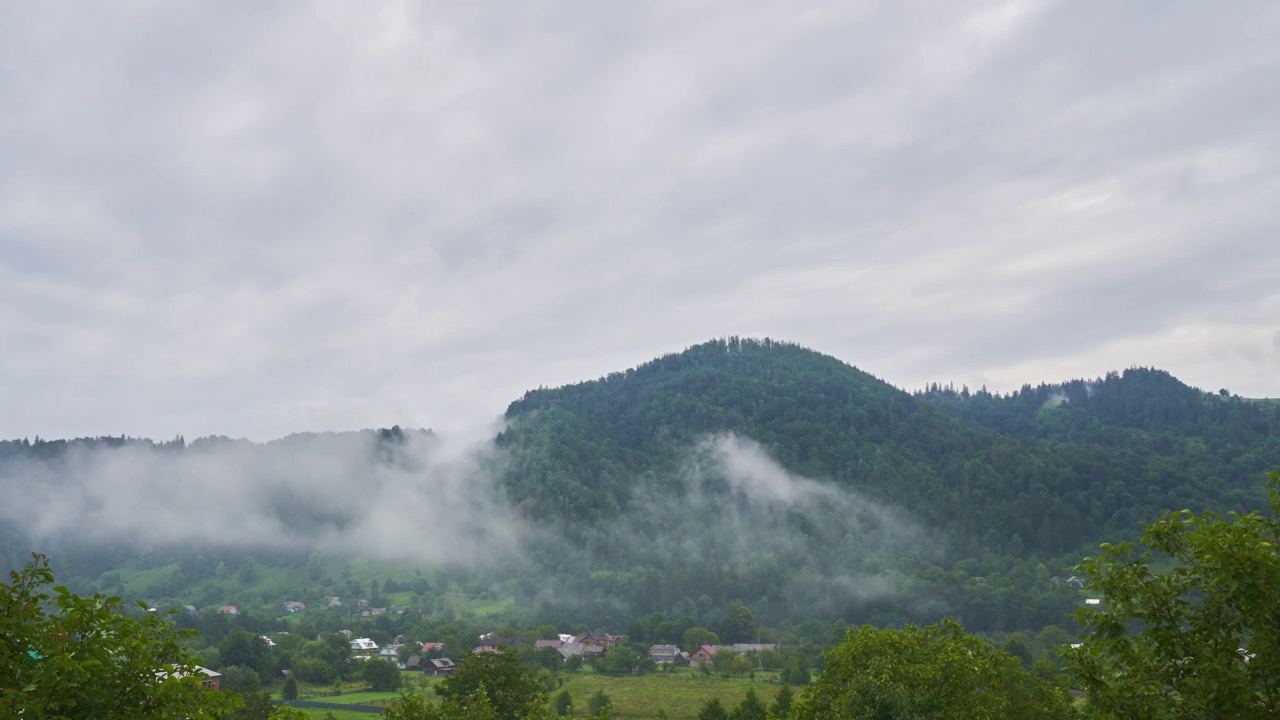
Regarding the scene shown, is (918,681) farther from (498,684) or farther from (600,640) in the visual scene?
(600,640)

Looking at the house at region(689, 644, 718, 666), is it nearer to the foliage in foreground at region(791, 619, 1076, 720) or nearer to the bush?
the bush

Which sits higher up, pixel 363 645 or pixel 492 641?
pixel 363 645

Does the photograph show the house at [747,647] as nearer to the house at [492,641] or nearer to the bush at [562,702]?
the house at [492,641]

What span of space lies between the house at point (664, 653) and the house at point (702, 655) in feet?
9.99

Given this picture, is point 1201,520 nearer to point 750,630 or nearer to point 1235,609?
point 1235,609

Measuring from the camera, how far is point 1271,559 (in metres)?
12.5

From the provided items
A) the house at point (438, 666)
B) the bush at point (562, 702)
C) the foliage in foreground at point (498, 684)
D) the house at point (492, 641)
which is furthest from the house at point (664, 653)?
the foliage in foreground at point (498, 684)

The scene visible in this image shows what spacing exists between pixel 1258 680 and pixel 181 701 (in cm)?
1736

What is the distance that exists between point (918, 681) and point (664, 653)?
128820 mm

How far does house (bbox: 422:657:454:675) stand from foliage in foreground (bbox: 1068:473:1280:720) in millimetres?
134466

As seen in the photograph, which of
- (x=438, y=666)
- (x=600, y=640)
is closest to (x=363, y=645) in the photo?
(x=438, y=666)

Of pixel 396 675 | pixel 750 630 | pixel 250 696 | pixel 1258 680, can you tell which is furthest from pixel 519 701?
pixel 750 630

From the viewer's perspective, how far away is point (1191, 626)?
1406 cm

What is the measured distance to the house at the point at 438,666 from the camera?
137 meters
